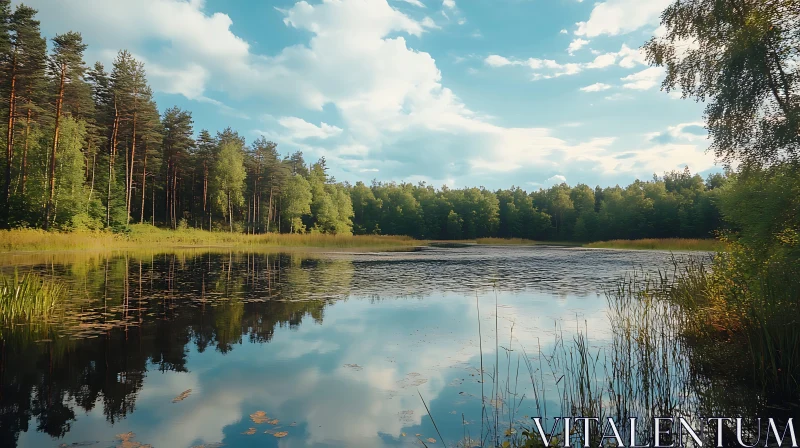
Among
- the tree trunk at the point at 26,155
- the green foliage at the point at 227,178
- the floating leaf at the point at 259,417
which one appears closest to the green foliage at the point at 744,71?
the floating leaf at the point at 259,417

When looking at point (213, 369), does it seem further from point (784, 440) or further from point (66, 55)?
point (66, 55)

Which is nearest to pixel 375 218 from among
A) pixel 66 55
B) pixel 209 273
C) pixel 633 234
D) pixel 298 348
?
pixel 633 234

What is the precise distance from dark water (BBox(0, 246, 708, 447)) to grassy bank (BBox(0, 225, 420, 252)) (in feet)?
61.2

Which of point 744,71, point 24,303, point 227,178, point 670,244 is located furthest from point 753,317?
point 227,178

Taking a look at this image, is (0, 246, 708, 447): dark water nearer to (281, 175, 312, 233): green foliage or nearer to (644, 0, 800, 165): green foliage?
(644, 0, 800, 165): green foliage

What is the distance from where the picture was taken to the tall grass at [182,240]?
29422 millimetres

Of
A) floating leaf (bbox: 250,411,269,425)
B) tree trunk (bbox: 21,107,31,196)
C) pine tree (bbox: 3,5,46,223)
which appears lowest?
floating leaf (bbox: 250,411,269,425)

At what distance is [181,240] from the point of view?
46656mm

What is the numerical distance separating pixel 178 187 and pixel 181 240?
2158 centimetres

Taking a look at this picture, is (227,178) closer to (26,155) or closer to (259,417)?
(26,155)

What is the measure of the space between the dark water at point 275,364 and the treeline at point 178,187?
29.7m

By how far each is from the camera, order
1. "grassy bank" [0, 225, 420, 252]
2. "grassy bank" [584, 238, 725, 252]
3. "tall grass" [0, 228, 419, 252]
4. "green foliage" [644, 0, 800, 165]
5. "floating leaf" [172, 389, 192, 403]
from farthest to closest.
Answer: "grassy bank" [584, 238, 725, 252] < "tall grass" [0, 228, 419, 252] < "grassy bank" [0, 225, 420, 252] < "green foliage" [644, 0, 800, 165] < "floating leaf" [172, 389, 192, 403]

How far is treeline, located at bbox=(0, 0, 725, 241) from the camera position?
3550cm

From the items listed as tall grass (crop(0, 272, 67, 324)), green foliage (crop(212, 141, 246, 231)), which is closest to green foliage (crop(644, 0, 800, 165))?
tall grass (crop(0, 272, 67, 324))
